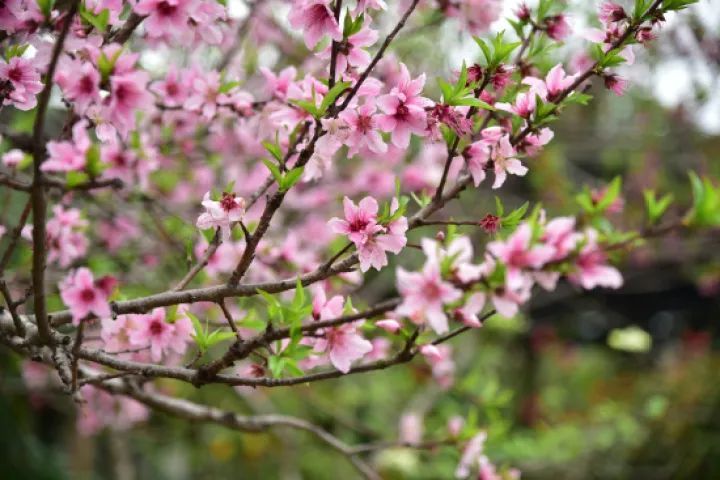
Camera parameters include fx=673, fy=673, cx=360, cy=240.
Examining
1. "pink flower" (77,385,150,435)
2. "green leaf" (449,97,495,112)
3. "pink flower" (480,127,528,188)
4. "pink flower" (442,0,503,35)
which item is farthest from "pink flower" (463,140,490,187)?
"pink flower" (77,385,150,435)

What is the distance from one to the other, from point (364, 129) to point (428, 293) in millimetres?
407

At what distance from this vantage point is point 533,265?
1003 millimetres

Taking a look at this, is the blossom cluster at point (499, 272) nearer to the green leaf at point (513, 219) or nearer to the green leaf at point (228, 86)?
the green leaf at point (513, 219)

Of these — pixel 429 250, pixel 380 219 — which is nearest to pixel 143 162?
pixel 380 219

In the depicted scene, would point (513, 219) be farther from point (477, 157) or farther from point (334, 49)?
point (334, 49)

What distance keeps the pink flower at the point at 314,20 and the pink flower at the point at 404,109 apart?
0.16 metres

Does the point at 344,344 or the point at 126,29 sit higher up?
the point at 126,29

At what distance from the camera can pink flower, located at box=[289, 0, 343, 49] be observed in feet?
4.17

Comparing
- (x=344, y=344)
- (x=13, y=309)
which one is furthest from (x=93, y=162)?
(x=344, y=344)

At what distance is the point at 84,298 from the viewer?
4.02 feet

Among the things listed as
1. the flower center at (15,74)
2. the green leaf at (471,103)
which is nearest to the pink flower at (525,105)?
→ the green leaf at (471,103)

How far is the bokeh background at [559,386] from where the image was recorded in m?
3.98

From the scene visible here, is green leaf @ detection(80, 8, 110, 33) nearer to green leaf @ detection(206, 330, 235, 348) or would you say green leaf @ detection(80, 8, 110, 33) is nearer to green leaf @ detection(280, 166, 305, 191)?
green leaf @ detection(280, 166, 305, 191)

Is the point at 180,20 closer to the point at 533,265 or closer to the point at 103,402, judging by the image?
the point at 533,265
